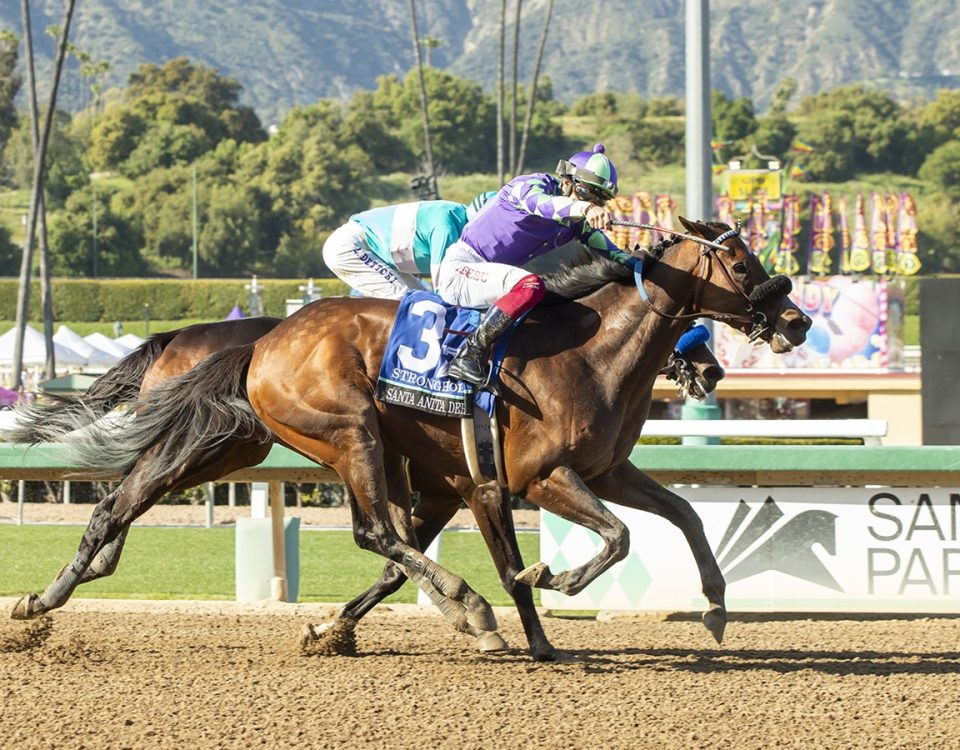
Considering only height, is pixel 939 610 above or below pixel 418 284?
below

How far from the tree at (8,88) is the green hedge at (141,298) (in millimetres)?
38082

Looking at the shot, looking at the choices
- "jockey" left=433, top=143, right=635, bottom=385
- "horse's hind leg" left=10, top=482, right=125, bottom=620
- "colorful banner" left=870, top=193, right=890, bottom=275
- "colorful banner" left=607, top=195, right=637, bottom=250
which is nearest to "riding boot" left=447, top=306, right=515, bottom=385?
"jockey" left=433, top=143, right=635, bottom=385

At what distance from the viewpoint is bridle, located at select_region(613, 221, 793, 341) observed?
503cm

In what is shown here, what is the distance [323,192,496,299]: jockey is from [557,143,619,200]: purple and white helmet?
569 mm

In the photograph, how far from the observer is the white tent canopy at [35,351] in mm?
27688

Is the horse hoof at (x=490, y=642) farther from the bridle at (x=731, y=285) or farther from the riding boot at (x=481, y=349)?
the bridle at (x=731, y=285)

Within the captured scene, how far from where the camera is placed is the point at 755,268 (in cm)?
514

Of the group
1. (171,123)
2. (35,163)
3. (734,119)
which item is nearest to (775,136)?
(734,119)

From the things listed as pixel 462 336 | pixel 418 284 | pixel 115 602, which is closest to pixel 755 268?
pixel 462 336

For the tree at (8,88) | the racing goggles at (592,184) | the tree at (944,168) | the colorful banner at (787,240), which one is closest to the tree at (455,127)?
the tree at (8,88)

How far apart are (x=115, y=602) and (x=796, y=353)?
17.6m

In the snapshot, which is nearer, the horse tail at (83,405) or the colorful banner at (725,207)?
the horse tail at (83,405)

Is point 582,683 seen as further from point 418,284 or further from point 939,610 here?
point 939,610

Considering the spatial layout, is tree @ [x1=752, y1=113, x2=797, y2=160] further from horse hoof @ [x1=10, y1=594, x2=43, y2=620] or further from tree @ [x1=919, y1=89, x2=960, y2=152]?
horse hoof @ [x1=10, y1=594, x2=43, y2=620]
